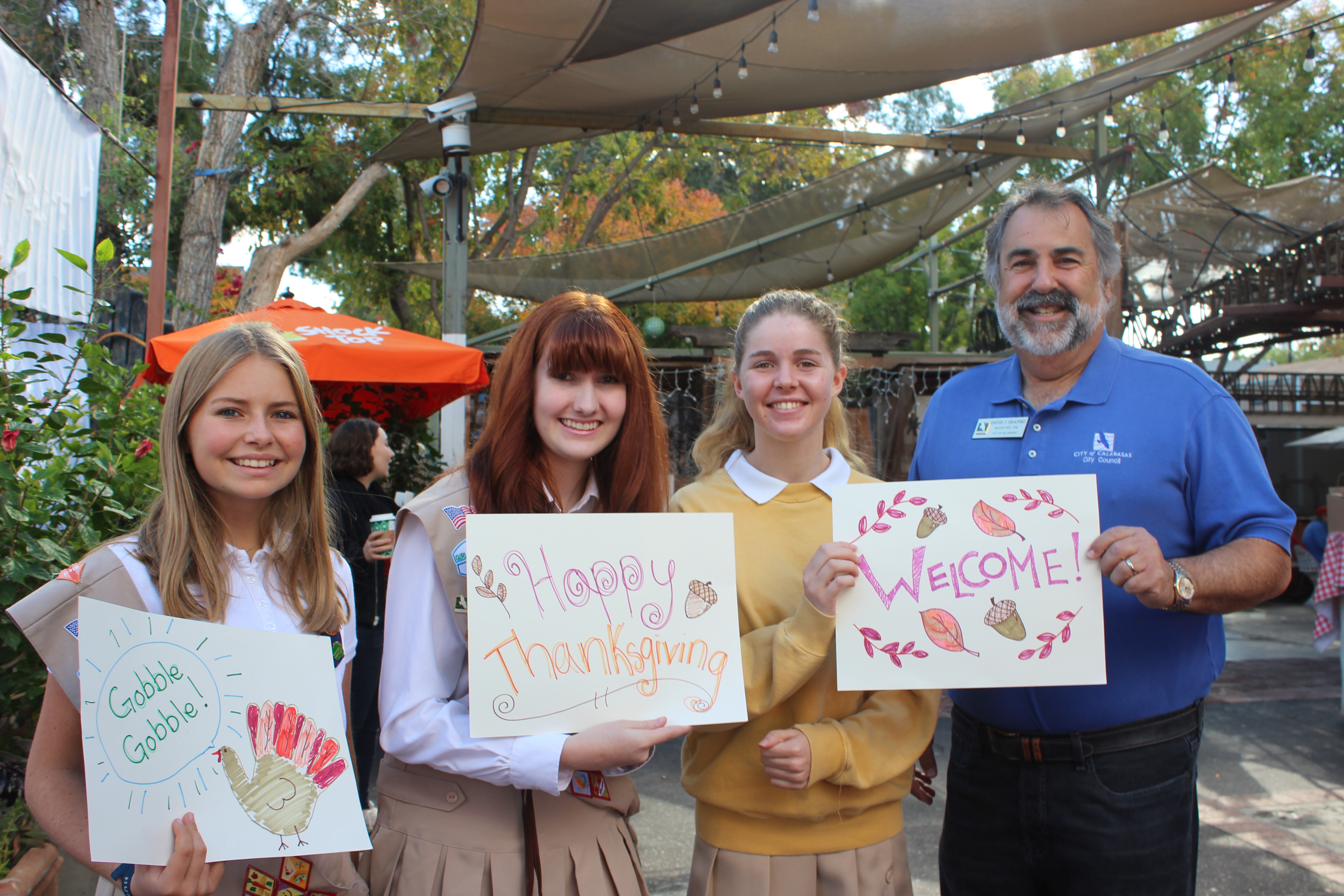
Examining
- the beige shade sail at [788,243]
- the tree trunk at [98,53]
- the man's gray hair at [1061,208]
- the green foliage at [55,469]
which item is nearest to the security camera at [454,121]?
the beige shade sail at [788,243]

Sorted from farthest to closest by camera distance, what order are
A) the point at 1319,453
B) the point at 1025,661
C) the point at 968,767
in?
the point at 1319,453 < the point at 968,767 < the point at 1025,661

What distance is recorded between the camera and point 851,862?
1.77m

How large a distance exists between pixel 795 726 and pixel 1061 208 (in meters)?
1.38

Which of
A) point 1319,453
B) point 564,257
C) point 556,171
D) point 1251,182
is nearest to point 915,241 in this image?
point 564,257

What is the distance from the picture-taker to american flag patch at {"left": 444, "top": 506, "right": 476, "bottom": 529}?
1.54 meters

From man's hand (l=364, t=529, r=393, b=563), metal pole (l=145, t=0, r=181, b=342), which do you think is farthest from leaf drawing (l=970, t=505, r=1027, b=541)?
metal pole (l=145, t=0, r=181, b=342)

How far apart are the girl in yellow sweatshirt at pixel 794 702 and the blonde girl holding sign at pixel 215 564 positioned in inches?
29.9

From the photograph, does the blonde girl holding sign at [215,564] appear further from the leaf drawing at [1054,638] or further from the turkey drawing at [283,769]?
the leaf drawing at [1054,638]

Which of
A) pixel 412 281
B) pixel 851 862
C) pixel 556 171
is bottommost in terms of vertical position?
pixel 851 862

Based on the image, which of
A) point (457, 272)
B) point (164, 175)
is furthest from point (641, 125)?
point (164, 175)

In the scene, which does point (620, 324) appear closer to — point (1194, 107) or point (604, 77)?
point (604, 77)

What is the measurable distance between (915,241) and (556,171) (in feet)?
24.7

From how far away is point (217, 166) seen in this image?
33.3 feet

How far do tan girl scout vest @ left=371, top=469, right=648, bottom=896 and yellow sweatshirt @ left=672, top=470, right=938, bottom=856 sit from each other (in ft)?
0.95
